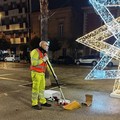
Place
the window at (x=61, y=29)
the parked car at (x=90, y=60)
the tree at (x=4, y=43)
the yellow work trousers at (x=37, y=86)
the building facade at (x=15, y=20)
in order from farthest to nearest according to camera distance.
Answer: the building facade at (x=15, y=20)
the tree at (x=4, y=43)
the window at (x=61, y=29)
the parked car at (x=90, y=60)
the yellow work trousers at (x=37, y=86)

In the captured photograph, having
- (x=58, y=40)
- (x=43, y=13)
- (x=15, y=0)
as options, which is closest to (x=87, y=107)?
(x=43, y=13)

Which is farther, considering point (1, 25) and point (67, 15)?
point (1, 25)

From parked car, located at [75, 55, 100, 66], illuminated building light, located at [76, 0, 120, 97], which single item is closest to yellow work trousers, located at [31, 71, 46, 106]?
illuminated building light, located at [76, 0, 120, 97]

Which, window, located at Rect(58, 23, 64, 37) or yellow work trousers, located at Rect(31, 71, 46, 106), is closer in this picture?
yellow work trousers, located at Rect(31, 71, 46, 106)

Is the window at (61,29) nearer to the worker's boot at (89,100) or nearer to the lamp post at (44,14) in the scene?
the lamp post at (44,14)

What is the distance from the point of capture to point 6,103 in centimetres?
851

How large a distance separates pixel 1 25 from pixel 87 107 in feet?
176

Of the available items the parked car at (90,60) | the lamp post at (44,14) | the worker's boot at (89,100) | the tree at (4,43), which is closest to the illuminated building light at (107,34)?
the worker's boot at (89,100)

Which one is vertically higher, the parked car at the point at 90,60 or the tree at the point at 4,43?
the tree at the point at 4,43

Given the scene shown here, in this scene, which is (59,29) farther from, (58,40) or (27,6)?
(27,6)

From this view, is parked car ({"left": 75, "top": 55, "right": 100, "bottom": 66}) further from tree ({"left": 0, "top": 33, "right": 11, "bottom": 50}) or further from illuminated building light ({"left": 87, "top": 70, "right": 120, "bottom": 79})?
tree ({"left": 0, "top": 33, "right": 11, "bottom": 50})

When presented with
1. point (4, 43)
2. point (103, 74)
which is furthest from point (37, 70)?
point (4, 43)

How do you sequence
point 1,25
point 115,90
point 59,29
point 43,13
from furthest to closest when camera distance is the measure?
1. point 1,25
2. point 59,29
3. point 43,13
4. point 115,90

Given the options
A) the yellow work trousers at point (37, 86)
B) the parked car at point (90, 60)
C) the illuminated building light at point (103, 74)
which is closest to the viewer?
the yellow work trousers at point (37, 86)
